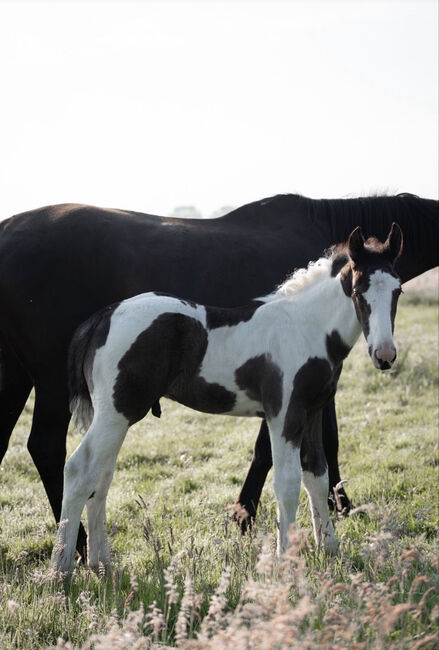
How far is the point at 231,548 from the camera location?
158 inches

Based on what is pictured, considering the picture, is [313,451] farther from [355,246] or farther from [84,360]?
[84,360]

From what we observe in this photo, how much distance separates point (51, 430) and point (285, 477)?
1.58 meters

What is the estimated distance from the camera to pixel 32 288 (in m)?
4.43

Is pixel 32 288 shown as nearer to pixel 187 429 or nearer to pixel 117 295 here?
pixel 117 295

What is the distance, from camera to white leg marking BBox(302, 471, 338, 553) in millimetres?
4008

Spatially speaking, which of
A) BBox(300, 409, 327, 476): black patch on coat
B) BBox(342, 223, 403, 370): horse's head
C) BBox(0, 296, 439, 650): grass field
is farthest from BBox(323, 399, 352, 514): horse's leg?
BBox(342, 223, 403, 370): horse's head

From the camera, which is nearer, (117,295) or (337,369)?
(337,369)

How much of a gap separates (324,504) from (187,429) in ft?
12.3

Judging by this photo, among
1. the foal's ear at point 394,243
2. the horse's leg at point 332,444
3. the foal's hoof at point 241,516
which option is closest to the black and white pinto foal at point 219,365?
the foal's ear at point 394,243

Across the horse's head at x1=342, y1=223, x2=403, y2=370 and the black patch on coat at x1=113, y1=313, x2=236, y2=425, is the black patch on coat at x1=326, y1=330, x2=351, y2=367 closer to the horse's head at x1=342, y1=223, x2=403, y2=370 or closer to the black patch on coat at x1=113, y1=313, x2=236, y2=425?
the horse's head at x1=342, y1=223, x2=403, y2=370

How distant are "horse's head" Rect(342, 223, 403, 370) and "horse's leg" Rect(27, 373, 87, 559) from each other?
1933mm

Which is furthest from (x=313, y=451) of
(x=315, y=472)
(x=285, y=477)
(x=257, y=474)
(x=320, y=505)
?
(x=257, y=474)

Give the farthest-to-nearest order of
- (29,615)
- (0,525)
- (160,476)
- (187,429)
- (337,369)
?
(187,429) < (160,476) < (0,525) < (337,369) < (29,615)

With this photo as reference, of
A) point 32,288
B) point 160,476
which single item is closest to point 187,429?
point 160,476
